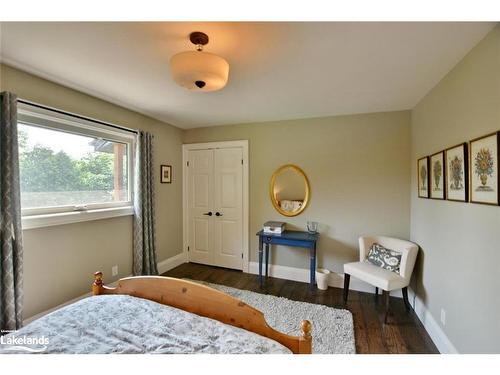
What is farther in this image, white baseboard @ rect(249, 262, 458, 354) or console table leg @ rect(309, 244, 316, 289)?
console table leg @ rect(309, 244, 316, 289)

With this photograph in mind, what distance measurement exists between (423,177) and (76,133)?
12.3ft

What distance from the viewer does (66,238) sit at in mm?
2236

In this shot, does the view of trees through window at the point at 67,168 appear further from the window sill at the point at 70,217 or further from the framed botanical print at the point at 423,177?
the framed botanical print at the point at 423,177

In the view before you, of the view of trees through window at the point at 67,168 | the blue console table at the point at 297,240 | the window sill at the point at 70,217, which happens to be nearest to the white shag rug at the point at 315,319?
the blue console table at the point at 297,240

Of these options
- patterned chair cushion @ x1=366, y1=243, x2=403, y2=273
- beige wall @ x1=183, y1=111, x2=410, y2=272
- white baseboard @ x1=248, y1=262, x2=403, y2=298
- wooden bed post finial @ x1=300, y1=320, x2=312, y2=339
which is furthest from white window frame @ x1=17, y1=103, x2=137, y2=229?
patterned chair cushion @ x1=366, y1=243, x2=403, y2=273

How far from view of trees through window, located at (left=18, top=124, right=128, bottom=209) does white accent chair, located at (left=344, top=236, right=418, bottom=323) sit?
311 centimetres

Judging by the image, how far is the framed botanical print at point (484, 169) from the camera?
1260 millimetres

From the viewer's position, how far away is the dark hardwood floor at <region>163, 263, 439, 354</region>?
1.94 metres

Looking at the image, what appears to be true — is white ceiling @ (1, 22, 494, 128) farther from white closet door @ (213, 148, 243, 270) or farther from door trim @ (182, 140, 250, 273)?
white closet door @ (213, 148, 243, 270)

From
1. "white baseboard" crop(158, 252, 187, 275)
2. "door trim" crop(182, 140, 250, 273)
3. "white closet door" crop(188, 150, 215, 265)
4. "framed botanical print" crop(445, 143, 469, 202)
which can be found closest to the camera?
"framed botanical print" crop(445, 143, 469, 202)

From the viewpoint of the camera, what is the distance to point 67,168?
228 centimetres

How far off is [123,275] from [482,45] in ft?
13.2

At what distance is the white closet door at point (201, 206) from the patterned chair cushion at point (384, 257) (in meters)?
2.43
